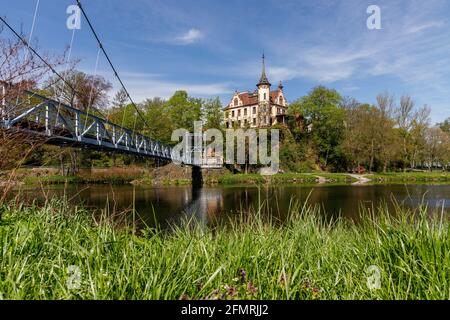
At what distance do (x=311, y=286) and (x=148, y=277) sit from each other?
3.38 feet

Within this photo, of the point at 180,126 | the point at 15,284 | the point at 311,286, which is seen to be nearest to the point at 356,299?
the point at 311,286

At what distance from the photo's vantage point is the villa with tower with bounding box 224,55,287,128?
45.2 m

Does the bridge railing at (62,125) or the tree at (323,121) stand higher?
the tree at (323,121)

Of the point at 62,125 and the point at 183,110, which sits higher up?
the point at 183,110

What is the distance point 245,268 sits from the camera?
222 centimetres

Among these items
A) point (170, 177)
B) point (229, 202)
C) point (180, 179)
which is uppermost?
point (170, 177)

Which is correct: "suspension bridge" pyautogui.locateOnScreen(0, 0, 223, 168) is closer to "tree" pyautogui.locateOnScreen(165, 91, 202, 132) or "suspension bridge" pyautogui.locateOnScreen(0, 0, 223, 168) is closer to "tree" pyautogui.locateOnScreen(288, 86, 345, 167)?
"tree" pyautogui.locateOnScreen(165, 91, 202, 132)

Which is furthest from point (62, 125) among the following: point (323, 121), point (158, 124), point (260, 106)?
point (260, 106)

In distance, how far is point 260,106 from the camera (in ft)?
150

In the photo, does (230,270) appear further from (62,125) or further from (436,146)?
(436,146)

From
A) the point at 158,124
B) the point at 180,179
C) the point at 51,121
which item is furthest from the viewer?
the point at 158,124

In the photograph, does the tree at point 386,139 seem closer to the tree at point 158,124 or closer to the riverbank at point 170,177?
the riverbank at point 170,177

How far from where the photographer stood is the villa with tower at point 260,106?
45.2 meters

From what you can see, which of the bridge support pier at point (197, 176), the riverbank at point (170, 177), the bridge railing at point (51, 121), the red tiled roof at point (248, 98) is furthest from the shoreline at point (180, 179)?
the red tiled roof at point (248, 98)
